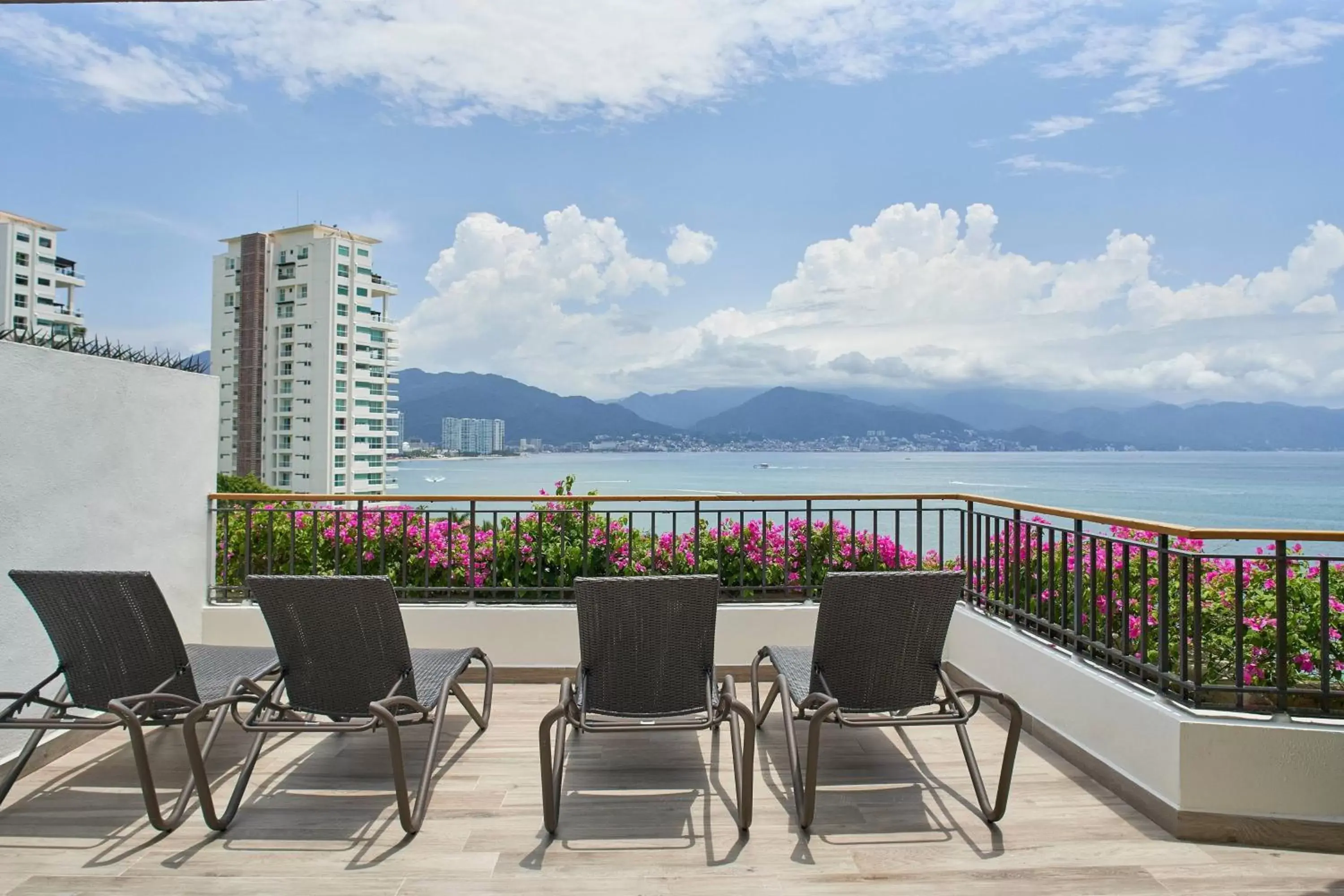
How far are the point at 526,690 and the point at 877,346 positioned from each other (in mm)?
70947

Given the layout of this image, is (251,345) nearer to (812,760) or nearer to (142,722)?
(142,722)

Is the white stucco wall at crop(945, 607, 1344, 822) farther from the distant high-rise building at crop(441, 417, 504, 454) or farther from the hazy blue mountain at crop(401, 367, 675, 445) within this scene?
the hazy blue mountain at crop(401, 367, 675, 445)

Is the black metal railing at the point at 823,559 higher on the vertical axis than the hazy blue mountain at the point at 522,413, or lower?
lower

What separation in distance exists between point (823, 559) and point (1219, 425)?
79.0 m

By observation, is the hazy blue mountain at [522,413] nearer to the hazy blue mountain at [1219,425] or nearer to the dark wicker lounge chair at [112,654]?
the hazy blue mountain at [1219,425]

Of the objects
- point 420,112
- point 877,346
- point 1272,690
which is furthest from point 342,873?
point 877,346

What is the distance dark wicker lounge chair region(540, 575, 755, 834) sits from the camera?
327 cm

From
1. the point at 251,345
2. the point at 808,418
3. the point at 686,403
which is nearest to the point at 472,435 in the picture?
the point at 686,403

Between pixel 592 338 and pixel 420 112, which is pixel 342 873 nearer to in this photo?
pixel 420 112

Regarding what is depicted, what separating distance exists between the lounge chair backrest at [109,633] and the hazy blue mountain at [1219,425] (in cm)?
7816

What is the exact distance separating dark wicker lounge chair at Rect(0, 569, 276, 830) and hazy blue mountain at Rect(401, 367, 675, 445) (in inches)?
1968

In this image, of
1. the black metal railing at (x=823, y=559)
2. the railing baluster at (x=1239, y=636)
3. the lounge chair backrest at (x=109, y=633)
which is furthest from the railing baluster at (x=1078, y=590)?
the lounge chair backrest at (x=109, y=633)

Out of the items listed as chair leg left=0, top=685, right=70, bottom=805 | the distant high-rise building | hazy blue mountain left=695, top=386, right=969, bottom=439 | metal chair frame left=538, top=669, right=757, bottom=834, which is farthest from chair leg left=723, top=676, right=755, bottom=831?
hazy blue mountain left=695, top=386, right=969, bottom=439

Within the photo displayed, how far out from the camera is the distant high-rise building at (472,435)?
164ft
